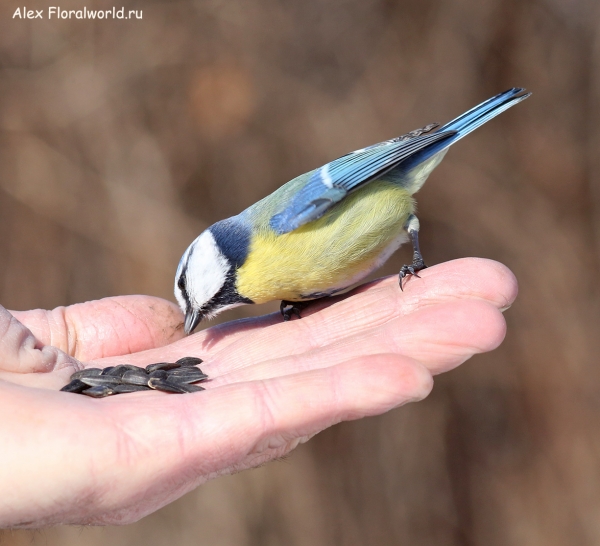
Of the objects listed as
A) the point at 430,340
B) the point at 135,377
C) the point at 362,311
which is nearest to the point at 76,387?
the point at 135,377

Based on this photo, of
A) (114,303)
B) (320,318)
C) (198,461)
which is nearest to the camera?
(198,461)

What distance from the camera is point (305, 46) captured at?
455 cm

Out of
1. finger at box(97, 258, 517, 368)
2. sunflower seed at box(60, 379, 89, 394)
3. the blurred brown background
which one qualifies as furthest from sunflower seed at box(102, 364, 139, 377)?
the blurred brown background

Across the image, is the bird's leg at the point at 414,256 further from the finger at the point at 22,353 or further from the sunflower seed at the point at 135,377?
the finger at the point at 22,353

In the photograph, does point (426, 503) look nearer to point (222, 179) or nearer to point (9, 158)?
point (222, 179)

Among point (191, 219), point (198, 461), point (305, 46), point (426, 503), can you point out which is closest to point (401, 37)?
point (305, 46)

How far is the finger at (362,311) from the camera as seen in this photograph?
6.81 feet

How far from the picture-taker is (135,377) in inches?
85.8

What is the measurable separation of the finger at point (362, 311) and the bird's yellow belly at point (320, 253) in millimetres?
124

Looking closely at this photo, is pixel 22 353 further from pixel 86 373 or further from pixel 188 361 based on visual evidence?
pixel 188 361

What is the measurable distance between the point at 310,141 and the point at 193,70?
98 cm

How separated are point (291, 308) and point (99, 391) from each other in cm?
103

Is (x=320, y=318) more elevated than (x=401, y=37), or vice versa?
(x=401, y=37)

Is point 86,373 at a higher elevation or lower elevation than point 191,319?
lower
